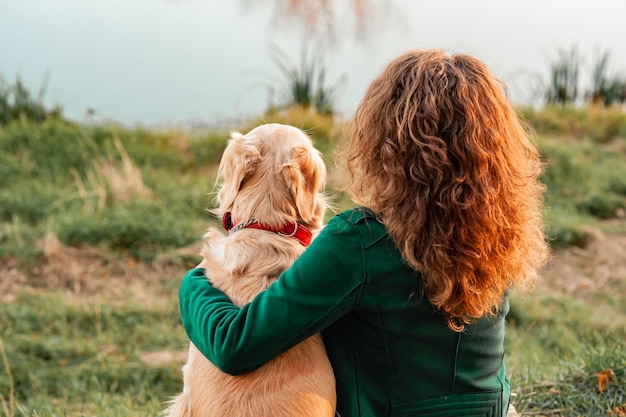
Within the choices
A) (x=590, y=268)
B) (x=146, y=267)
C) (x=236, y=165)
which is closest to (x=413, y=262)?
(x=236, y=165)

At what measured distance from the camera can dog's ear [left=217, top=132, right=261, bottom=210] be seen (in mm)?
2742

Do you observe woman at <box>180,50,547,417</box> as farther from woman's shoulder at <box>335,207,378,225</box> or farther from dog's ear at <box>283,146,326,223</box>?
dog's ear at <box>283,146,326,223</box>

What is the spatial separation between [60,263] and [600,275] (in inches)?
195

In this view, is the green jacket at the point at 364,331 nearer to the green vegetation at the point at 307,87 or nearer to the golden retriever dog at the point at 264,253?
the golden retriever dog at the point at 264,253

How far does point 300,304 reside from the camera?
2.14 m

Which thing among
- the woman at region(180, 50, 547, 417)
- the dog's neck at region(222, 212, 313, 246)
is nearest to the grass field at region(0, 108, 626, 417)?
the dog's neck at region(222, 212, 313, 246)

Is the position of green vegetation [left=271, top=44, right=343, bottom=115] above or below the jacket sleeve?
below

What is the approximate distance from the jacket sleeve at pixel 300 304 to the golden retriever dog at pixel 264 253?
144mm

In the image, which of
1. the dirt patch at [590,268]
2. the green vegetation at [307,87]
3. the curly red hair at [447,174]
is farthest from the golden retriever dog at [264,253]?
the green vegetation at [307,87]

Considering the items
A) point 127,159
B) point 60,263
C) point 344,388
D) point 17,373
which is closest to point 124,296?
point 60,263

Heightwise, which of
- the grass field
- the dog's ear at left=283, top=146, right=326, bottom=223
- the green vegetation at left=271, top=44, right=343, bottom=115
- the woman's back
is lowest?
the grass field

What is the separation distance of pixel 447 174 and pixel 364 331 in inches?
21.1

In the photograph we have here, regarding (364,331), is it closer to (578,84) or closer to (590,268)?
(590,268)

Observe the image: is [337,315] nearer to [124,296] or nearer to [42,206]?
[124,296]
